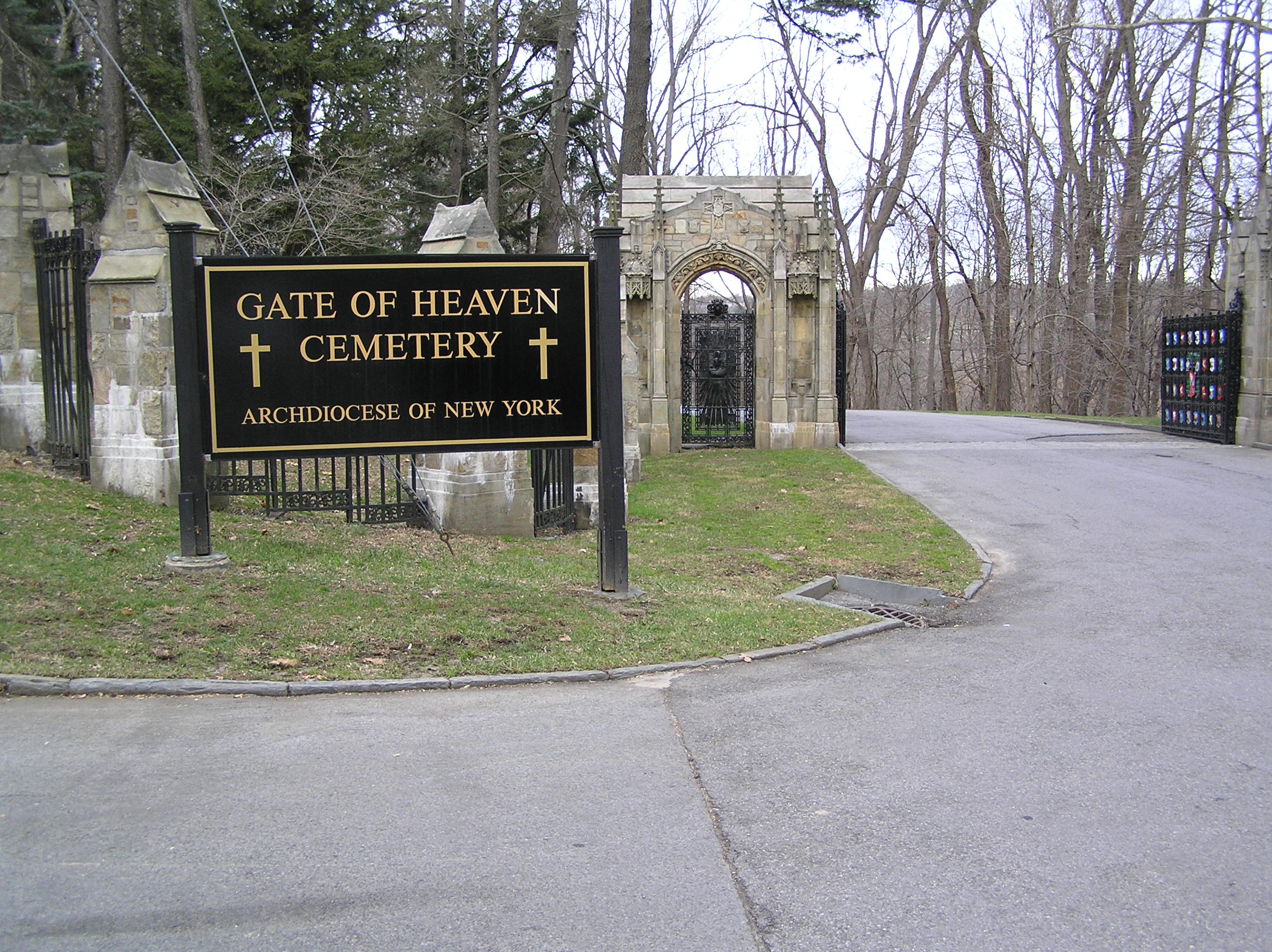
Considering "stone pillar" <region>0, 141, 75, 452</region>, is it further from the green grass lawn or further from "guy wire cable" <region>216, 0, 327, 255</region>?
"guy wire cable" <region>216, 0, 327, 255</region>

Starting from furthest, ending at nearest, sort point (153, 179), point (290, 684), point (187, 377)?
point (153, 179) → point (187, 377) → point (290, 684)

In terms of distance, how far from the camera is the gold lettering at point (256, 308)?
759 cm

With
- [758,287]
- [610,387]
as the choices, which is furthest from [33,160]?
[758,287]

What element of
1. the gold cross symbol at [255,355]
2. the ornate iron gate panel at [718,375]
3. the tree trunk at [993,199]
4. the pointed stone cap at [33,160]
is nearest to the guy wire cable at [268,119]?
the gold cross symbol at [255,355]

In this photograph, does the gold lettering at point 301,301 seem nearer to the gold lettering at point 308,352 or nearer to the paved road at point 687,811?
the gold lettering at point 308,352

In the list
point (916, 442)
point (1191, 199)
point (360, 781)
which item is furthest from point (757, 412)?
point (1191, 199)

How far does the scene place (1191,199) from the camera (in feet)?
113

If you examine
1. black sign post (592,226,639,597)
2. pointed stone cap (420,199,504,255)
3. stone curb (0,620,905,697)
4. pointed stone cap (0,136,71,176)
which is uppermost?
pointed stone cap (0,136,71,176)

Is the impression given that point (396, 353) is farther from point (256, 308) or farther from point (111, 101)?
point (111, 101)

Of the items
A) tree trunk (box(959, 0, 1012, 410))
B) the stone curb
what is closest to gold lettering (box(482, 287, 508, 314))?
the stone curb

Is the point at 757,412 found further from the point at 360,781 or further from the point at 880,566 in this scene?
the point at 360,781

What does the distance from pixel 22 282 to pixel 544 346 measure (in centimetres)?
802

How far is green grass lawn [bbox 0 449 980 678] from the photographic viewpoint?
20.5 feet

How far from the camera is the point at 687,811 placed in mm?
4352
